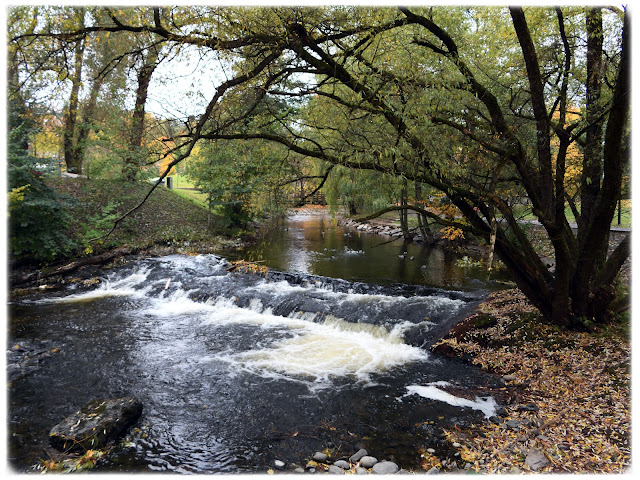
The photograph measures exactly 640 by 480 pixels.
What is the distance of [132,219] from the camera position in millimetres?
17516

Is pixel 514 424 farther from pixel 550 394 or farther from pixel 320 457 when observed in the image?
pixel 320 457

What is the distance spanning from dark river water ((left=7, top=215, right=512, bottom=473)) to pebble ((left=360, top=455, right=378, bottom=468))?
28cm

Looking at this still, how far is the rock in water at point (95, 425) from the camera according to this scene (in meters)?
4.51

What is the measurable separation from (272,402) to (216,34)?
5186 millimetres

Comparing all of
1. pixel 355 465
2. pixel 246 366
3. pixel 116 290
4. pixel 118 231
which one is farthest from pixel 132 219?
pixel 355 465

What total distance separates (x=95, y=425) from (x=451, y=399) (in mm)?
4728

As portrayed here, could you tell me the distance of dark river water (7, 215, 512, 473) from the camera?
15.6 feet

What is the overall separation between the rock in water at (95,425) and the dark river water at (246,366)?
0.17 m

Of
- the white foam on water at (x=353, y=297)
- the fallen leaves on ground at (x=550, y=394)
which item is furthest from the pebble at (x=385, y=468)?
the white foam on water at (x=353, y=297)

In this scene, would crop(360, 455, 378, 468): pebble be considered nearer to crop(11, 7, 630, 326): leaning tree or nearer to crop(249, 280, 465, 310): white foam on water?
crop(11, 7, 630, 326): leaning tree

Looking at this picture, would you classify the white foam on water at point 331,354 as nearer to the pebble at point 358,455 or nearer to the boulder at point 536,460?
the pebble at point 358,455

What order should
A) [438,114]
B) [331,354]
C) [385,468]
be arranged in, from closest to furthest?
1. [385,468]
2. [438,114]
3. [331,354]

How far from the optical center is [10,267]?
12.4 m

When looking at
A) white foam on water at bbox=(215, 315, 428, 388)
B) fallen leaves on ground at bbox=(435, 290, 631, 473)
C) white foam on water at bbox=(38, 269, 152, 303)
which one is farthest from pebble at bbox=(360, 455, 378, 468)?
white foam on water at bbox=(38, 269, 152, 303)
